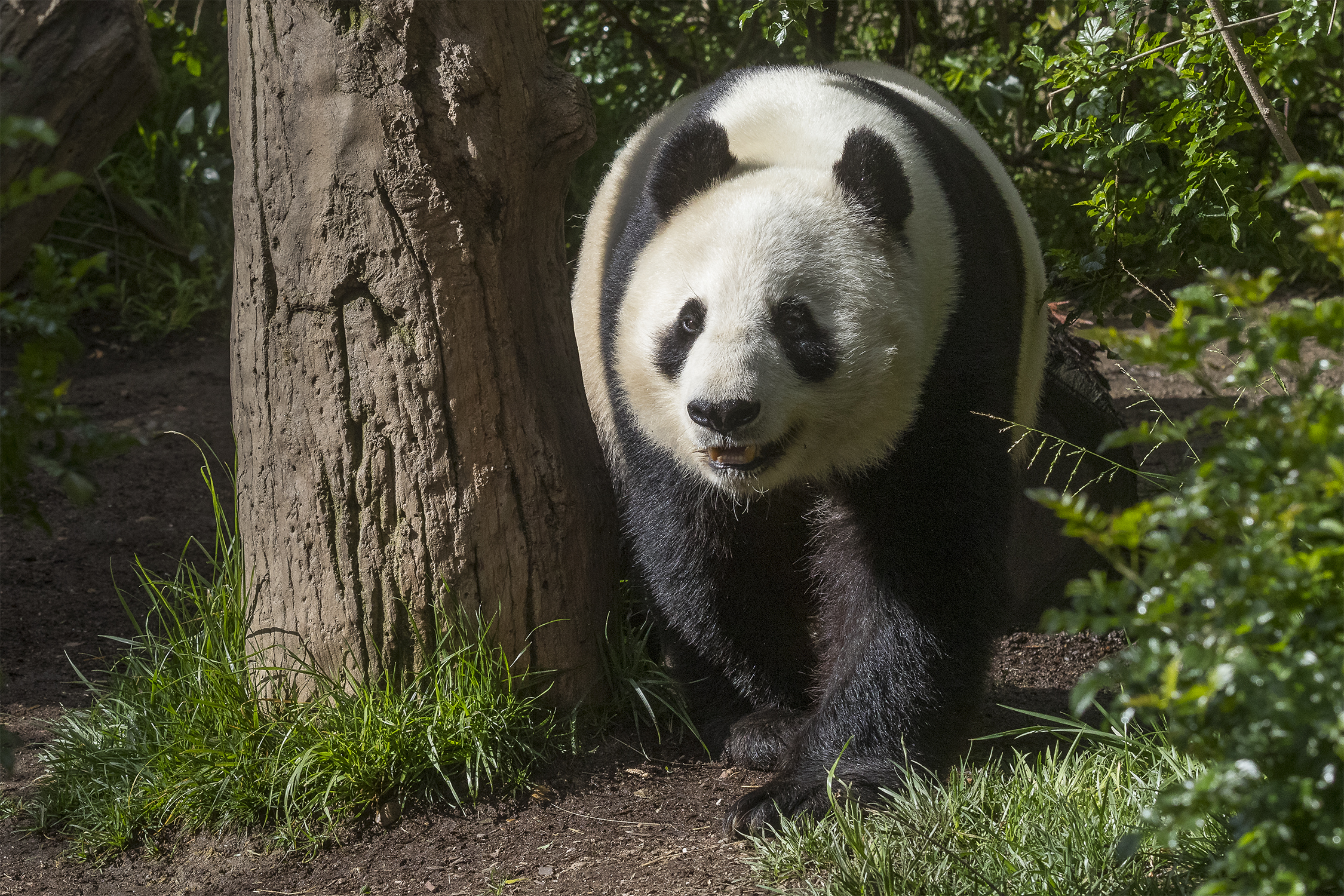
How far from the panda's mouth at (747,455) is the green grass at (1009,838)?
89 cm

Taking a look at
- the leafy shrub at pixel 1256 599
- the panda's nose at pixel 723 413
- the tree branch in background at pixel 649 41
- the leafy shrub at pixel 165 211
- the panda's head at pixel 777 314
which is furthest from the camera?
the leafy shrub at pixel 165 211

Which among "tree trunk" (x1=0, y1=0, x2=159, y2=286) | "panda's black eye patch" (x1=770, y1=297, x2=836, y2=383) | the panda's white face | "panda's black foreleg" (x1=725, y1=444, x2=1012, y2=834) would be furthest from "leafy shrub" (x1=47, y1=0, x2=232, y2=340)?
"panda's black foreleg" (x1=725, y1=444, x2=1012, y2=834)

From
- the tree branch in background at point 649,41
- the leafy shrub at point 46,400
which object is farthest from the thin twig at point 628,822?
the tree branch in background at point 649,41

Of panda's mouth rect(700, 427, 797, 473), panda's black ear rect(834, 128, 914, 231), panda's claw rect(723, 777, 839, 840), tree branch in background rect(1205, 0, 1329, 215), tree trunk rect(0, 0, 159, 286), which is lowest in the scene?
panda's claw rect(723, 777, 839, 840)

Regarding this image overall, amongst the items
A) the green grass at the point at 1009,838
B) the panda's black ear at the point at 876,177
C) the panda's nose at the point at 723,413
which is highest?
the panda's black ear at the point at 876,177

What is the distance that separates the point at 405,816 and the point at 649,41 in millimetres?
4619

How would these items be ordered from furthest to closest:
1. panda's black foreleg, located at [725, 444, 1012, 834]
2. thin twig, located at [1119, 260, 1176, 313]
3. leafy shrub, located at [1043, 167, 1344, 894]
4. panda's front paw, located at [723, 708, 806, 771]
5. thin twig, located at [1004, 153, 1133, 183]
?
thin twig, located at [1004, 153, 1133, 183] → thin twig, located at [1119, 260, 1176, 313] → panda's front paw, located at [723, 708, 806, 771] → panda's black foreleg, located at [725, 444, 1012, 834] → leafy shrub, located at [1043, 167, 1344, 894]

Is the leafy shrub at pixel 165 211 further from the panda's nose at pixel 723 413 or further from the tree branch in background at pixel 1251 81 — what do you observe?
the tree branch in background at pixel 1251 81

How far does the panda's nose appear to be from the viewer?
275cm

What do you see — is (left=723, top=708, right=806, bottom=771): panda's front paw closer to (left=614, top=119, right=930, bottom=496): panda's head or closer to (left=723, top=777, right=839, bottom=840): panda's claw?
(left=723, top=777, right=839, bottom=840): panda's claw

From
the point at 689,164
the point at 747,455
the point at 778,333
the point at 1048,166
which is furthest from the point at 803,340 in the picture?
the point at 1048,166

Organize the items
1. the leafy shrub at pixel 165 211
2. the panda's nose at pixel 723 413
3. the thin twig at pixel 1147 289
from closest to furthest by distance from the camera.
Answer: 1. the panda's nose at pixel 723 413
2. the thin twig at pixel 1147 289
3. the leafy shrub at pixel 165 211

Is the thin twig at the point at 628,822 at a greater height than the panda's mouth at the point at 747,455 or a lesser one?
lesser

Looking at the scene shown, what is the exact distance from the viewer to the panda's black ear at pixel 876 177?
9.86ft
